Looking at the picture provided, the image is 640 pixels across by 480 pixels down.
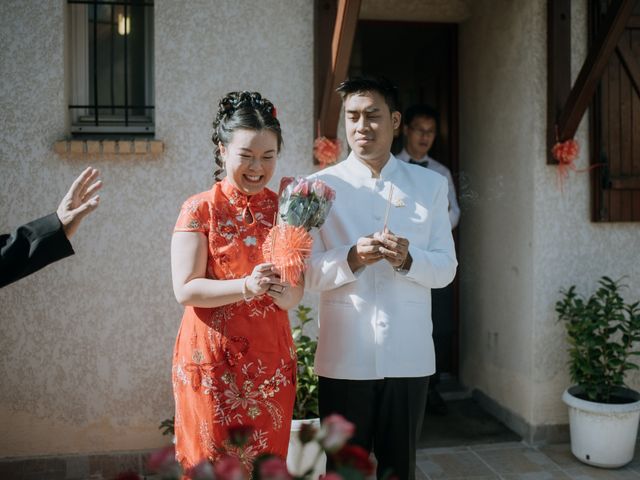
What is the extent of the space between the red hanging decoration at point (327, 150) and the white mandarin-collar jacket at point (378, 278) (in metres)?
1.38

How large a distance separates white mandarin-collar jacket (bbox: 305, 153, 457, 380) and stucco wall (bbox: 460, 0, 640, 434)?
199cm

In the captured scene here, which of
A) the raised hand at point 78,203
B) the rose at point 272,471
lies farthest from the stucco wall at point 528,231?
the rose at point 272,471

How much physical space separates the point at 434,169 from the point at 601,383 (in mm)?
1874

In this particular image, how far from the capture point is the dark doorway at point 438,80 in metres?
5.40

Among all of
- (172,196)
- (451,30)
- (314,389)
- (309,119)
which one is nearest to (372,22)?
(451,30)

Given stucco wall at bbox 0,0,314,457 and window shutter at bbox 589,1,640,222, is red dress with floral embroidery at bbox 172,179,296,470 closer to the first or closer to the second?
stucco wall at bbox 0,0,314,457

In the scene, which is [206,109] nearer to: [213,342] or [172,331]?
[172,331]

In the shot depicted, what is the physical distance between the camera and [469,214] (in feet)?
18.1

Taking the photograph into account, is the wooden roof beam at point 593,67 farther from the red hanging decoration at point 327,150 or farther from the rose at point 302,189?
the rose at point 302,189

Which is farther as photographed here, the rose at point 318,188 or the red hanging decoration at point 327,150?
the red hanging decoration at point 327,150

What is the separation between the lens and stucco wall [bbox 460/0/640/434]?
448 cm

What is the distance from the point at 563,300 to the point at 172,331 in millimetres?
2497

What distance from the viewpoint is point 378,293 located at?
264 centimetres

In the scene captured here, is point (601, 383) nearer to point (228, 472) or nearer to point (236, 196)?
point (236, 196)
